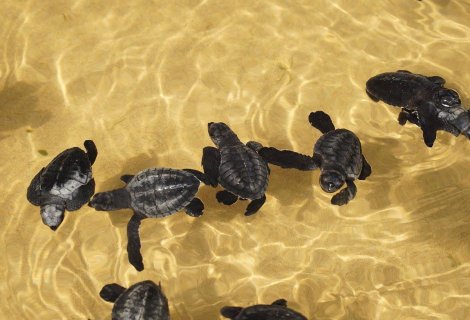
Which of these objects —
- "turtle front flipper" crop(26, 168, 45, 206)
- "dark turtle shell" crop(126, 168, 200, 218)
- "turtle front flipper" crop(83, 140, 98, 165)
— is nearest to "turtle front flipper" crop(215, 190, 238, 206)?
"dark turtle shell" crop(126, 168, 200, 218)

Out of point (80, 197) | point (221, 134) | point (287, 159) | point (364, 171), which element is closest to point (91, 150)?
point (80, 197)

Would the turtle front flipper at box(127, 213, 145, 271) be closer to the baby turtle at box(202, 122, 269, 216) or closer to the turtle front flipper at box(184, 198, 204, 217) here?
the turtle front flipper at box(184, 198, 204, 217)

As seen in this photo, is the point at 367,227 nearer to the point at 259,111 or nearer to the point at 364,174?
the point at 364,174

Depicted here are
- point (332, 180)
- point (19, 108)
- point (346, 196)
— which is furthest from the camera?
point (19, 108)

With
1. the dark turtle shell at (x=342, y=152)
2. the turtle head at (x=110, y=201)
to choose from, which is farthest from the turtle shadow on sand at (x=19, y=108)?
the dark turtle shell at (x=342, y=152)

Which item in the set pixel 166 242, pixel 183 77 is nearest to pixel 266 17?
pixel 183 77

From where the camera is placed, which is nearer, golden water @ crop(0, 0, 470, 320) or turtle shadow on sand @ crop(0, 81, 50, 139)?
golden water @ crop(0, 0, 470, 320)

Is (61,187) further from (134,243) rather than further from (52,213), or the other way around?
(134,243)
